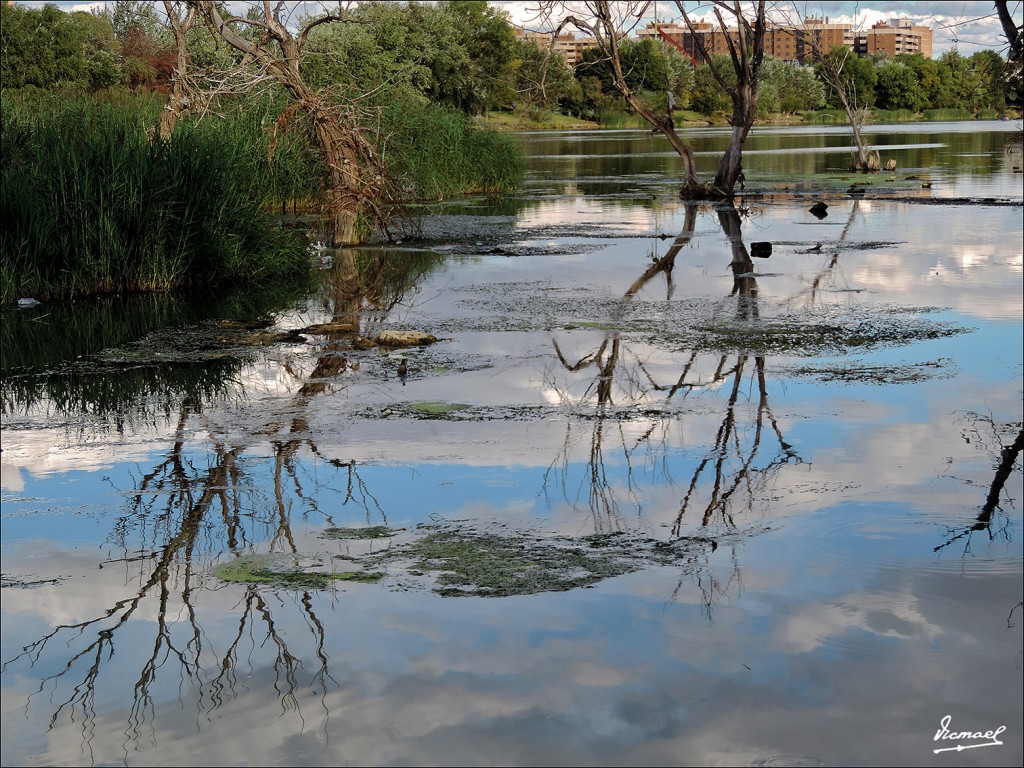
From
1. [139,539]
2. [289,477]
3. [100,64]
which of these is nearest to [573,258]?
[289,477]

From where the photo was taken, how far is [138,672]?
164 inches

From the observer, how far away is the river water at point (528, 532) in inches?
149

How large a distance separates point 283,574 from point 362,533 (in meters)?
0.55

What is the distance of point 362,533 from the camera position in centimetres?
539

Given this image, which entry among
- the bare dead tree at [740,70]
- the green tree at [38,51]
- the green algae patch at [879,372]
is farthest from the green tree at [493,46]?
the green algae patch at [879,372]

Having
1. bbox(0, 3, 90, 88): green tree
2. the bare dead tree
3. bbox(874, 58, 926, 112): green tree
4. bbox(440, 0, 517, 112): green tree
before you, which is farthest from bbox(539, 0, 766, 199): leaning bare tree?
bbox(874, 58, 926, 112): green tree

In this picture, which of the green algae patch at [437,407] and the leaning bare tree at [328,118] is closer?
the green algae patch at [437,407]

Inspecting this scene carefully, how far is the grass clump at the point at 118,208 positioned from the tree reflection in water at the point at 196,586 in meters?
5.63

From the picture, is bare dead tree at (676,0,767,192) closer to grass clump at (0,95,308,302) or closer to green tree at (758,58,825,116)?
grass clump at (0,95,308,302)

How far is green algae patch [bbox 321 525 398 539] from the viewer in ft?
17.5

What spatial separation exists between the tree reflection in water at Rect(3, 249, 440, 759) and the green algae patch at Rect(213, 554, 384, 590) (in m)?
0.06

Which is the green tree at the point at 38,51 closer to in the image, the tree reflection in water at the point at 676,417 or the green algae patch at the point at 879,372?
the tree reflection in water at the point at 676,417

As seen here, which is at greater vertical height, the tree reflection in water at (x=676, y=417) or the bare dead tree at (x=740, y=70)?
the bare dead tree at (x=740, y=70)

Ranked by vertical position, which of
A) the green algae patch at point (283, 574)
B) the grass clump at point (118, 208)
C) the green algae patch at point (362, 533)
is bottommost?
the green algae patch at point (283, 574)
